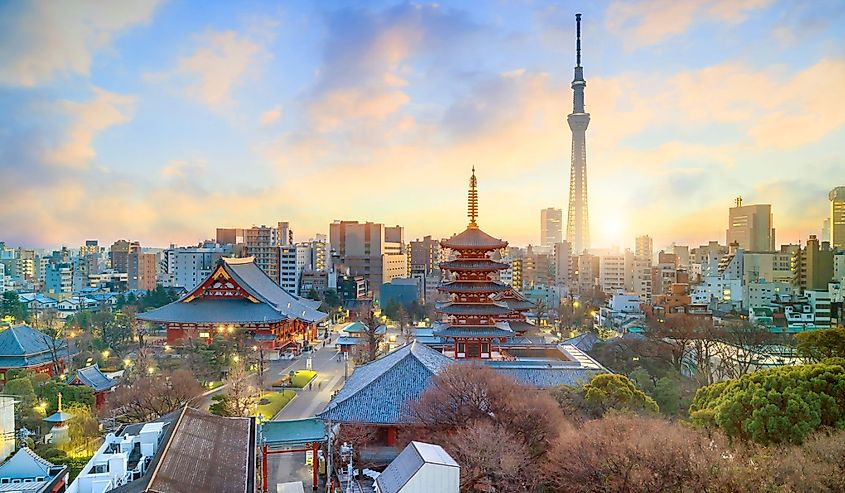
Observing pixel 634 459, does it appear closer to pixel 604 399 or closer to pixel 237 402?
pixel 604 399

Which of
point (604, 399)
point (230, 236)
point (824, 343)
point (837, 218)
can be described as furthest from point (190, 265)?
point (837, 218)

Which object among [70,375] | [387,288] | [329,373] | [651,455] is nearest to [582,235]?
[387,288]

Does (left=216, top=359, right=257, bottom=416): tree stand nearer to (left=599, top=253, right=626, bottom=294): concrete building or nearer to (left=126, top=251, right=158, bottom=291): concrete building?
(left=599, top=253, right=626, bottom=294): concrete building

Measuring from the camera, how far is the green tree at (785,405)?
13203mm

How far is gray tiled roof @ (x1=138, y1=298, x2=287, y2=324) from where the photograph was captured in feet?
124

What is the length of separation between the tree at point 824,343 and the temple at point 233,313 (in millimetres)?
29459

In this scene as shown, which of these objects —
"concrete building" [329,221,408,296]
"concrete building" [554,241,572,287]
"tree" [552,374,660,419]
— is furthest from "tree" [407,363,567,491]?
"concrete building" [554,241,572,287]

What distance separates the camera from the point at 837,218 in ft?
209

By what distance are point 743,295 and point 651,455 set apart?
47339mm

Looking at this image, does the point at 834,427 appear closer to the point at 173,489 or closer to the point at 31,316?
the point at 173,489

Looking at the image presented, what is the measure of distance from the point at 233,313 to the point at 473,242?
62.0 ft

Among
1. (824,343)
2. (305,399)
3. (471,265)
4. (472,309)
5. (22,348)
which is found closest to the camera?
(824,343)

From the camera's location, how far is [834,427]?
43.1ft

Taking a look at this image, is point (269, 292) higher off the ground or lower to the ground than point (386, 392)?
higher
